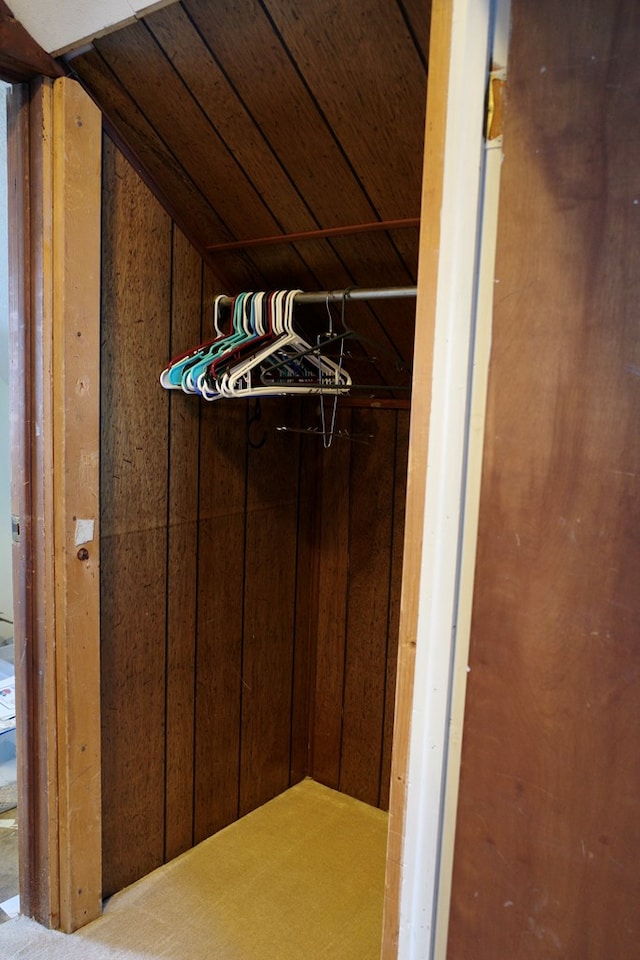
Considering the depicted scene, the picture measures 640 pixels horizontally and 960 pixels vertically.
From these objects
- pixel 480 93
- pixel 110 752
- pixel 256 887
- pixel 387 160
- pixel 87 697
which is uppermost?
pixel 387 160

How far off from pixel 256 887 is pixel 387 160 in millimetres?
1828

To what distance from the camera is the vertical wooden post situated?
1464mm

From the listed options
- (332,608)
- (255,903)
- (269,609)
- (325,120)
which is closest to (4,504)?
(269,609)

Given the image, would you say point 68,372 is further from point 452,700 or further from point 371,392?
point 452,700

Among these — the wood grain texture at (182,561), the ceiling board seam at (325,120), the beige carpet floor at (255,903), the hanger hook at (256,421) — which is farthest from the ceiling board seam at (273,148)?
the beige carpet floor at (255,903)

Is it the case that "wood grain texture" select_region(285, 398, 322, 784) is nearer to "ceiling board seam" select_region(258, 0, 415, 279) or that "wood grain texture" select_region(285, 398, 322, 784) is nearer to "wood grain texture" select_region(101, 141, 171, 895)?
"wood grain texture" select_region(101, 141, 171, 895)

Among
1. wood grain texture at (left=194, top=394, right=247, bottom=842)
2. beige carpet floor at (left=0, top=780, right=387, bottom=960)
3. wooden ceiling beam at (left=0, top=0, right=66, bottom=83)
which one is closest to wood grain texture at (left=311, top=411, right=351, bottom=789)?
beige carpet floor at (left=0, top=780, right=387, bottom=960)

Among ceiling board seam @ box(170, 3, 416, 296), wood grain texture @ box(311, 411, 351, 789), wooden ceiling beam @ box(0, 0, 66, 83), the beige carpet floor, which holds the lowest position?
the beige carpet floor

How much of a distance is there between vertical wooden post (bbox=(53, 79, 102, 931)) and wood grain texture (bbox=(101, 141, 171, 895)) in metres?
0.06

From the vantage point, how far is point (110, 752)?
173 centimetres

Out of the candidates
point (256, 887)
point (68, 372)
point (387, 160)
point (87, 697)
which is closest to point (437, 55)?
point (387, 160)

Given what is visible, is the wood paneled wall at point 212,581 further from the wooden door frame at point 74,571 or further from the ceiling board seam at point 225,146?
the ceiling board seam at point 225,146

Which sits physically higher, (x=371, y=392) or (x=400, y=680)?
(x=371, y=392)

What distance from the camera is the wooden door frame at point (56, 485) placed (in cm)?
146
